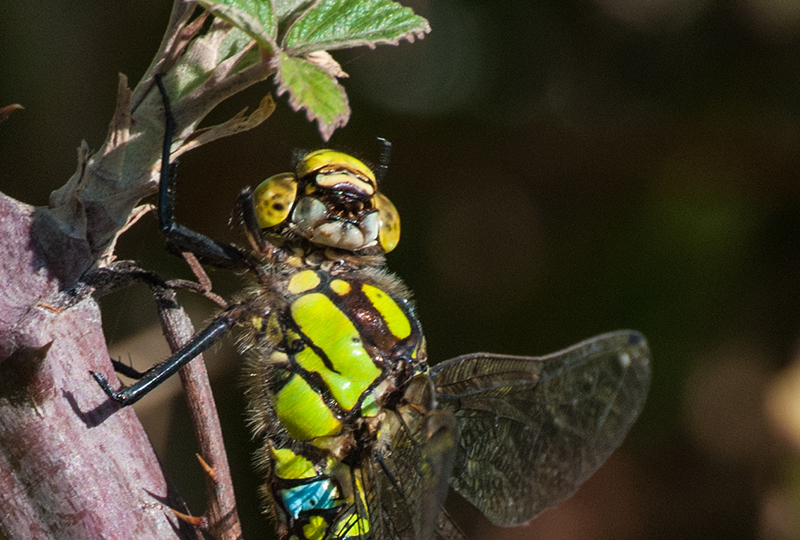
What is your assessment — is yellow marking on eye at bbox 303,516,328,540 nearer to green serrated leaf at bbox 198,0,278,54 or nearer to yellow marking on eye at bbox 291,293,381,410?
yellow marking on eye at bbox 291,293,381,410

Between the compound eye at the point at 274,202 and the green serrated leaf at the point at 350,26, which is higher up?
the green serrated leaf at the point at 350,26

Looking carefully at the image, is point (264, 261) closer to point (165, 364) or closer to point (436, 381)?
point (165, 364)

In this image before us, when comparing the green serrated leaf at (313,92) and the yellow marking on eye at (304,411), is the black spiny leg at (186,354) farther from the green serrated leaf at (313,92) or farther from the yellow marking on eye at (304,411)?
the green serrated leaf at (313,92)

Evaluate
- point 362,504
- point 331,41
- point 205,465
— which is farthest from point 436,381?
point 331,41

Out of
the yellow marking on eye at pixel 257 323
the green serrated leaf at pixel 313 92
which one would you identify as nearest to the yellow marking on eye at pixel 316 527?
the yellow marking on eye at pixel 257 323

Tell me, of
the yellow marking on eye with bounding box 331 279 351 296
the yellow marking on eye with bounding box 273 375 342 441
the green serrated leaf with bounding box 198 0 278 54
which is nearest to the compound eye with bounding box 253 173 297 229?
the yellow marking on eye with bounding box 331 279 351 296

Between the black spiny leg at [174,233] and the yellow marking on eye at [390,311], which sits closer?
the black spiny leg at [174,233]

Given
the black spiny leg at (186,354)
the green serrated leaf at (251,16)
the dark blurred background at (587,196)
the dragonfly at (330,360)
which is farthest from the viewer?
the dark blurred background at (587,196)
